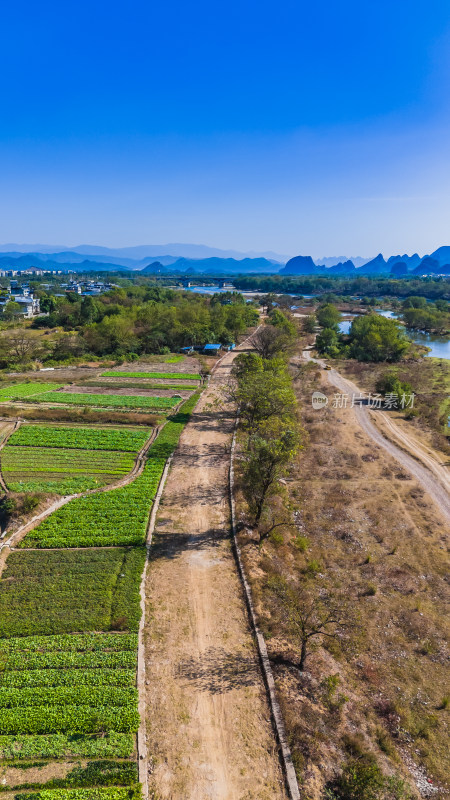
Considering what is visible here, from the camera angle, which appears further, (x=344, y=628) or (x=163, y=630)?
(x=344, y=628)

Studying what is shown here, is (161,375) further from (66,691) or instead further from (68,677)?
(66,691)

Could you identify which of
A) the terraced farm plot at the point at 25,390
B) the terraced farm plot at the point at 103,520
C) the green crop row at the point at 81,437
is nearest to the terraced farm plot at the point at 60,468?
the green crop row at the point at 81,437

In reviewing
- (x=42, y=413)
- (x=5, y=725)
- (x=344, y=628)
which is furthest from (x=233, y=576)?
(x=42, y=413)

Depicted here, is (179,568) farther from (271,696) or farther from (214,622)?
(271,696)

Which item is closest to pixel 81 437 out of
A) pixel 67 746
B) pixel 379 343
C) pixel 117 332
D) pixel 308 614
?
pixel 67 746

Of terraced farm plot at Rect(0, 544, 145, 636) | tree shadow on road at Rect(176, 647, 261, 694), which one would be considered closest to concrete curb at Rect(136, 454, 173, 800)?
terraced farm plot at Rect(0, 544, 145, 636)

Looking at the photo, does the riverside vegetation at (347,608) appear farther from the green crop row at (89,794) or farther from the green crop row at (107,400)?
the green crop row at (107,400)
